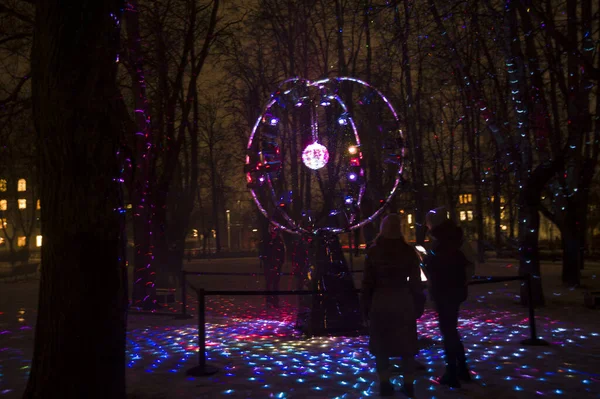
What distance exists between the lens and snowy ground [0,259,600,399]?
6224 millimetres

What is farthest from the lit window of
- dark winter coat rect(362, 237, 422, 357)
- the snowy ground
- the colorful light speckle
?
dark winter coat rect(362, 237, 422, 357)

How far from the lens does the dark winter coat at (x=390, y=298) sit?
586cm

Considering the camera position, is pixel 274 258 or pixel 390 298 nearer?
pixel 390 298

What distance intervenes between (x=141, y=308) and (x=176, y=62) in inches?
269

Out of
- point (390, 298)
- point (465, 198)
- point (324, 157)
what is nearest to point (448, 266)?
point (390, 298)

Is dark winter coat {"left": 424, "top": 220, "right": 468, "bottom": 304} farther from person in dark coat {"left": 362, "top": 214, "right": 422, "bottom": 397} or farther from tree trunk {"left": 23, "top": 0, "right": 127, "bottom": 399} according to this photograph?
tree trunk {"left": 23, "top": 0, "right": 127, "bottom": 399}

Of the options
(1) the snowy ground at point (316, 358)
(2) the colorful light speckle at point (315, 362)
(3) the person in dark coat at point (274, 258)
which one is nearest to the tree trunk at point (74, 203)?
(1) the snowy ground at point (316, 358)

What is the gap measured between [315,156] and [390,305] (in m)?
4.76

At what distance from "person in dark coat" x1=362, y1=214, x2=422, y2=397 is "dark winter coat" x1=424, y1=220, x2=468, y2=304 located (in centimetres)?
39

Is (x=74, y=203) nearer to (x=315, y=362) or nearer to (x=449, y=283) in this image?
(x=449, y=283)

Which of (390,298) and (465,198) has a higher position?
(465,198)

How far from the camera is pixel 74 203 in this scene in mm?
5027

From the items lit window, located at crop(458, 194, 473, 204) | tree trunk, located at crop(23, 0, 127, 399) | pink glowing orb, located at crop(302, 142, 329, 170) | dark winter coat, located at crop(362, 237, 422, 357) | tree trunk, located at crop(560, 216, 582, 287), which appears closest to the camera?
tree trunk, located at crop(23, 0, 127, 399)

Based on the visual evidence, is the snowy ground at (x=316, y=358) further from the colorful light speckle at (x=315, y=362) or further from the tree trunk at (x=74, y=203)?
the tree trunk at (x=74, y=203)
